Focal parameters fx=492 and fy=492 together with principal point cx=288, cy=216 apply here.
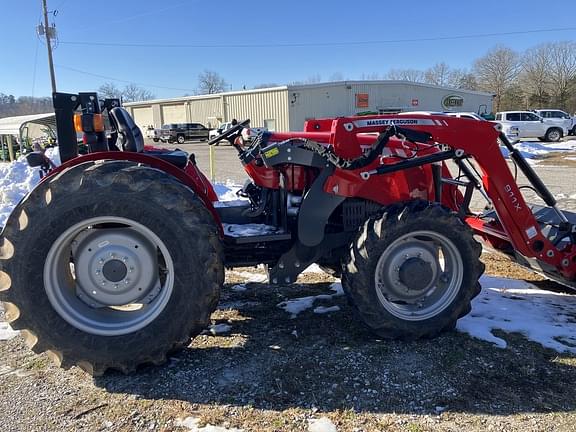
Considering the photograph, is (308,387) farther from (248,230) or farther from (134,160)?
(134,160)

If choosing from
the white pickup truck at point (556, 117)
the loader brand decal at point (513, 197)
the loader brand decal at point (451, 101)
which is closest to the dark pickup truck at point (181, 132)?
the loader brand decal at point (451, 101)

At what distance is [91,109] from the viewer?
372 cm

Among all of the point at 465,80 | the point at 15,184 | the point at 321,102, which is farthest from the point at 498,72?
the point at 15,184

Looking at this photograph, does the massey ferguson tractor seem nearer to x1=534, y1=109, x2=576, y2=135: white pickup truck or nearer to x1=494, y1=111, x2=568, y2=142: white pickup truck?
x1=494, y1=111, x2=568, y2=142: white pickup truck

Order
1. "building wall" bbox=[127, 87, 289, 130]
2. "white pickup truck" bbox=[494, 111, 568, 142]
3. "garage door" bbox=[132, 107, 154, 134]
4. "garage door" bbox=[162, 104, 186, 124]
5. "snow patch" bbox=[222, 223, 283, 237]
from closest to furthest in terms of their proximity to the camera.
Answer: "snow patch" bbox=[222, 223, 283, 237]
"white pickup truck" bbox=[494, 111, 568, 142]
"building wall" bbox=[127, 87, 289, 130]
"garage door" bbox=[162, 104, 186, 124]
"garage door" bbox=[132, 107, 154, 134]

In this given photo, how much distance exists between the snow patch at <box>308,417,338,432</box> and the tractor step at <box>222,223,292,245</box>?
4.76 ft

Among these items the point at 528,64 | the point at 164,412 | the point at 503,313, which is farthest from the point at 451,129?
the point at 528,64

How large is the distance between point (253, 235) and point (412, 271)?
1230 mm

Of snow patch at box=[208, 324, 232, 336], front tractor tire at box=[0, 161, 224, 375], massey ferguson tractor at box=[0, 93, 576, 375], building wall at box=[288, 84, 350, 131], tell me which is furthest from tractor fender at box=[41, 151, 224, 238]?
building wall at box=[288, 84, 350, 131]

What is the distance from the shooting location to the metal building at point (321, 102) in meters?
36.8

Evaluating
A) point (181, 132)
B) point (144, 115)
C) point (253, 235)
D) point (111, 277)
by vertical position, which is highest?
point (144, 115)

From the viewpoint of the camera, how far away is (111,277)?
10.6 ft

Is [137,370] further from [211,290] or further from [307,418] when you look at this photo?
[307,418]

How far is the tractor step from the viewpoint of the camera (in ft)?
12.4
